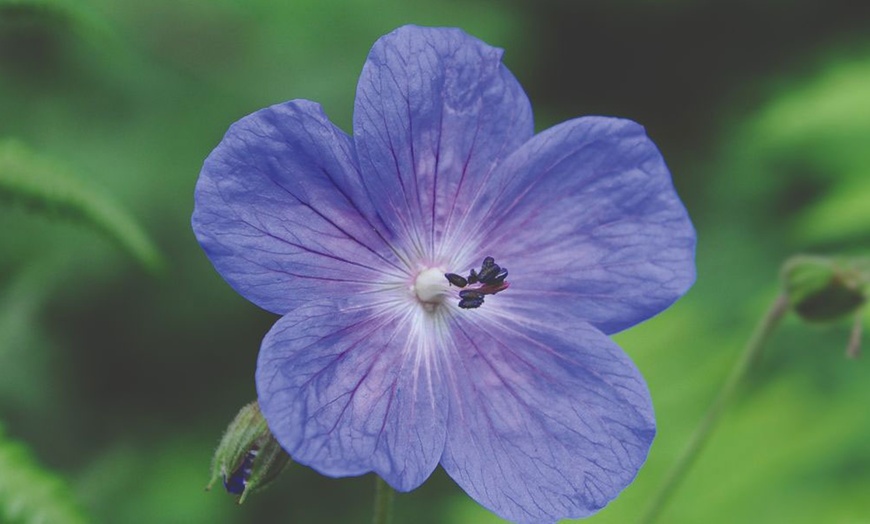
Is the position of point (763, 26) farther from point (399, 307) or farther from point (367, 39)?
point (399, 307)

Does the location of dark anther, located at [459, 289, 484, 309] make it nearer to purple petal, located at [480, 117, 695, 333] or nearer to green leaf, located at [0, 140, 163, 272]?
purple petal, located at [480, 117, 695, 333]

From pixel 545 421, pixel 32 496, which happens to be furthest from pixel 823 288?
pixel 32 496

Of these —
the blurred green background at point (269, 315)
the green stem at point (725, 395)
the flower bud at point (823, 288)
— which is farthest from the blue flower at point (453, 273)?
the blurred green background at point (269, 315)

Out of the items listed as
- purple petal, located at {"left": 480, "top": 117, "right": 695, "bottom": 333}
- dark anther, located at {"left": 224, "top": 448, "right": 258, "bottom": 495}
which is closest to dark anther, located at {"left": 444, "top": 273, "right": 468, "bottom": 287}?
purple petal, located at {"left": 480, "top": 117, "right": 695, "bottom": 333}

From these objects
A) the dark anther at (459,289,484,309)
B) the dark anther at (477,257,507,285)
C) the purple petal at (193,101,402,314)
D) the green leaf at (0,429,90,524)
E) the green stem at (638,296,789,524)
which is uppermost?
the purple petal at (193,101,402,314)

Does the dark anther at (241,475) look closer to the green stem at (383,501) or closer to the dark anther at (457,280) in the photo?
the green stem at (383,501)

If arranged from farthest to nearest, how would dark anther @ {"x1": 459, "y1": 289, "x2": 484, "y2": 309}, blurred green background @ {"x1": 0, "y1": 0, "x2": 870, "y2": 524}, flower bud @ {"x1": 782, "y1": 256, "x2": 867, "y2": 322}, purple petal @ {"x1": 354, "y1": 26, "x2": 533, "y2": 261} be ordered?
1. blurred green background @ {"x1": 0, "y1": 0, "x2": 870, "y2": 524}
2. flower bud @ {"x1": 782, "y1": 256, "x2": 867, "y2": 322}
3. dark anther @ {"x1": 459, "y1": 289, "x2": 484, "y2": 309}
4. purple petal @ {"x1": 354, "y1": 26, "x2": 533, "y2": 261}

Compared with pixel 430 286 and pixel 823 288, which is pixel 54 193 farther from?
pixel 823 288

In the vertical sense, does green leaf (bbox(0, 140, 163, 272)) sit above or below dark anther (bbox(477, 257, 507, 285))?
above
